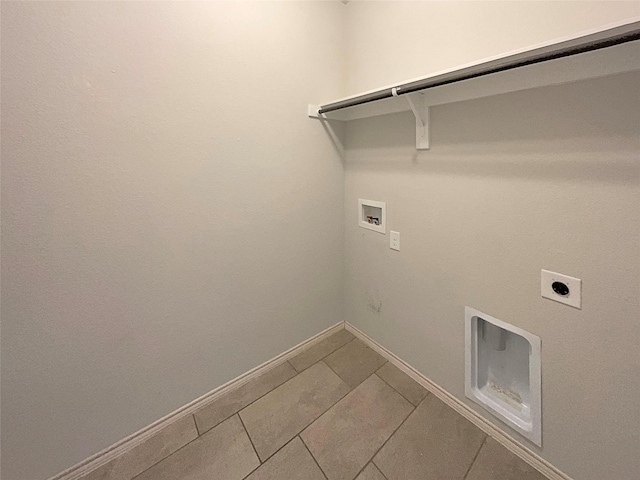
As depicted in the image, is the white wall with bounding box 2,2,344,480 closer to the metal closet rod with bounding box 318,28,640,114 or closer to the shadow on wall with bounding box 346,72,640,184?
the metal closet rod with bounding box 318,28,640,114

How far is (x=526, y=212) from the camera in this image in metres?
1.12

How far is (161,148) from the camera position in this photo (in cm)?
124

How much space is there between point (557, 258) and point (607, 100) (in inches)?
22.1

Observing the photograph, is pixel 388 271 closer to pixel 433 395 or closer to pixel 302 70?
pixel 433 395

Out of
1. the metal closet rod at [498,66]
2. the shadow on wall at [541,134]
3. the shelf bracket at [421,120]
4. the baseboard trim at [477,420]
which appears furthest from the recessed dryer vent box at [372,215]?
the baseboard trim at [477,420]

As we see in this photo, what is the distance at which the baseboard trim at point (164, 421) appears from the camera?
1.20 metres

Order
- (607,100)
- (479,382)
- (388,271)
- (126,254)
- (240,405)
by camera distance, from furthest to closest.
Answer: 1. (388,271)
2. (240,405)
3. (479,382)
4. (126,254)
5. (607,100)

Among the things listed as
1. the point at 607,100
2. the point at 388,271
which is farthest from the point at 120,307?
the point at 607,100

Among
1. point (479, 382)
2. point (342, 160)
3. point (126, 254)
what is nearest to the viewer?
point (126, 254)

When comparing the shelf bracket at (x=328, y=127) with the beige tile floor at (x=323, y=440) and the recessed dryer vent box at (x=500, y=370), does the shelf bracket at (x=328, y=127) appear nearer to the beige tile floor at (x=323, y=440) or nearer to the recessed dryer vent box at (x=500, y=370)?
the recessed dryer vent box at (x=500, y=370)

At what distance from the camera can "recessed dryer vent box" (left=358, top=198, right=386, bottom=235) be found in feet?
5.79

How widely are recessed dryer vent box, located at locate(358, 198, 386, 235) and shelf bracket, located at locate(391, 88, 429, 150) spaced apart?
434 mm

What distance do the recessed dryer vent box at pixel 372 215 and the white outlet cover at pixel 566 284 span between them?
86 centimetres

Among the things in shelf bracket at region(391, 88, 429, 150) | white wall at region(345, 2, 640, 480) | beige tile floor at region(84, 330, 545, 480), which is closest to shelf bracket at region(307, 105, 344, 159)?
white wall at region(345, 2, 640, 480)
